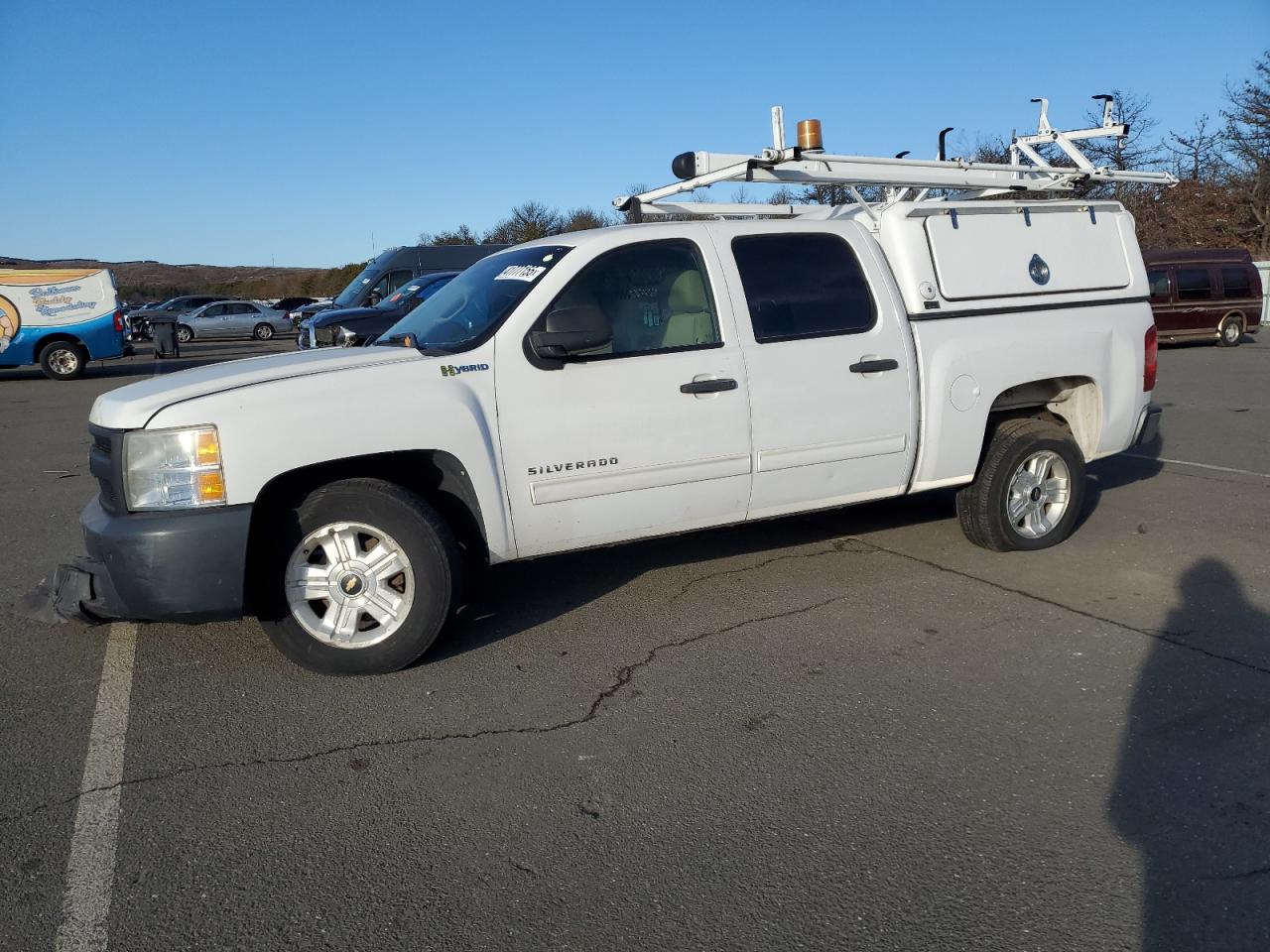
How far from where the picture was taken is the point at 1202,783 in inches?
135

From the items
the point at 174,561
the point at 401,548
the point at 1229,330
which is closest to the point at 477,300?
the point at 401,548

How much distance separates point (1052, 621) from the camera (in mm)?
5004

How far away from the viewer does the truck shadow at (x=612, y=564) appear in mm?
5129

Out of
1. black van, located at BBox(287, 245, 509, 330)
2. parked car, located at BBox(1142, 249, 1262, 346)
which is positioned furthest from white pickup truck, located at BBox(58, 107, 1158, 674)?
parked car, located at BBox(1142, 249, 1262, 346)

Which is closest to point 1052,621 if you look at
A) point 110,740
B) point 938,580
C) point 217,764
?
point 938,580

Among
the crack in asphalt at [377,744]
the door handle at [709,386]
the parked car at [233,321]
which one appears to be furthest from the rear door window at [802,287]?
the parked car at [233,321]

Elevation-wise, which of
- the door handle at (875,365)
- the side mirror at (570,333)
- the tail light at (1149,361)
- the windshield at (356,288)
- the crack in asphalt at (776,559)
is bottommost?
the crack in asphalt at (776,559)

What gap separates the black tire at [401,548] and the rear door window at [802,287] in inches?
75.3

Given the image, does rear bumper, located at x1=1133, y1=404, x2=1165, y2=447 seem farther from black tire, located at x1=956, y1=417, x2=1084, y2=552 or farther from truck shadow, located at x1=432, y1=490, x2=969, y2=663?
truck shadow, located at x1=432, y1=490, x2=969, y2=663

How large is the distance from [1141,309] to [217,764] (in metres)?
5.75

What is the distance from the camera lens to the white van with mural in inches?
800

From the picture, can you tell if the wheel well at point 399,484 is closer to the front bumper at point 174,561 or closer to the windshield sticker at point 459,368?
the front bumper at point 174,561

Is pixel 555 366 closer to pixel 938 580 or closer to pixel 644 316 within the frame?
pixel 644 316

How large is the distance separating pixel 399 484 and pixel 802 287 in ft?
7.48
